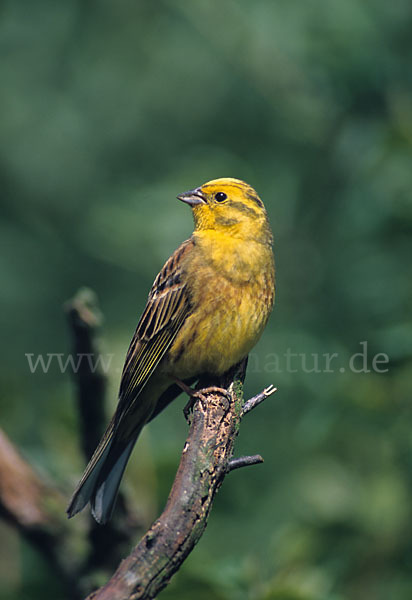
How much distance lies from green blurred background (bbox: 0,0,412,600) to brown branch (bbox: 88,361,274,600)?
Result: 79 centimetres

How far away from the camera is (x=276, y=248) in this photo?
20.5ft

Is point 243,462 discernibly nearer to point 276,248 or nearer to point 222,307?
point 222,307

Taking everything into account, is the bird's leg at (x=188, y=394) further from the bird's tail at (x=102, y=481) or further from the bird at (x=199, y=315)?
the bird's tail at (x=102, y=481)

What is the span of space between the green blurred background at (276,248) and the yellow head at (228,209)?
3.05 ft

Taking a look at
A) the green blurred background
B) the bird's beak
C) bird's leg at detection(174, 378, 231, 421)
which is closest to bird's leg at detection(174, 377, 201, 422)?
bird's leg at detection(174, 378, 231, 421)

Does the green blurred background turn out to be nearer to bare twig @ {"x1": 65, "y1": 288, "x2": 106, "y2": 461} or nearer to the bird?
bare twig @ {"x1": 65, "y1": 288, "x2": 106, "y2": 461}

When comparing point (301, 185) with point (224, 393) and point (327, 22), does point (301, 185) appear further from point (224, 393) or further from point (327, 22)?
point (224, 393)

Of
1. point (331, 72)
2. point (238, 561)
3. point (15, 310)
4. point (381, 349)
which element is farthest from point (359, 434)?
point (15, 310)

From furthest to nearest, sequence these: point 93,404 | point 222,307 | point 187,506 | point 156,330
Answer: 1. point 93,404
2. point 156,330
3. point 222,307
4. point 187,506

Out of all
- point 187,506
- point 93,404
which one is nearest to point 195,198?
point 93,404

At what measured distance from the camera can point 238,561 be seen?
158 inches

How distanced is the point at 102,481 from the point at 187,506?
106 cm

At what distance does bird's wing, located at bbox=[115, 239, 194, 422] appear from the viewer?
4164mm

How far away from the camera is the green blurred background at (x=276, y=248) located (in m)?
4.75
